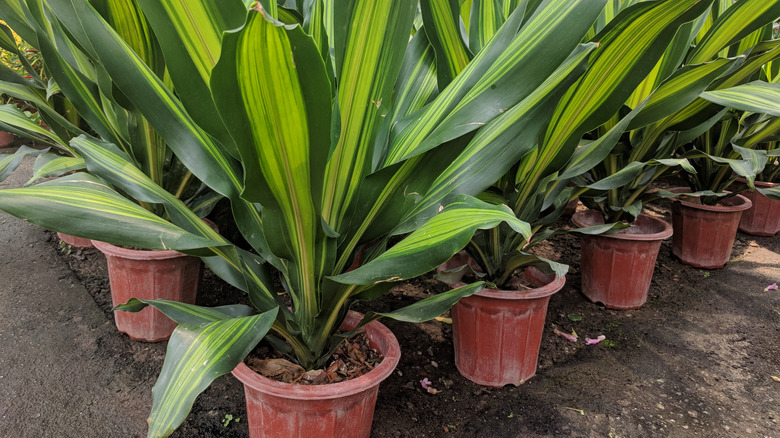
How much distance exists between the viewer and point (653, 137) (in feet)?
5.10

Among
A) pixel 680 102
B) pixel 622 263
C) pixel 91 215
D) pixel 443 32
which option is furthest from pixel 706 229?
pixel 91 215

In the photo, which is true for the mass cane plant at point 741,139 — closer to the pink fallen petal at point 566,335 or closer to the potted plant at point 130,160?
the pink fallen petal at point 566,335

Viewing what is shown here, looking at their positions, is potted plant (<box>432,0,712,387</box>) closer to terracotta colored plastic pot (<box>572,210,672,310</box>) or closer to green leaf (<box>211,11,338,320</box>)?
terracotta colored plastic pot (<box>572,210,672,310</box>)

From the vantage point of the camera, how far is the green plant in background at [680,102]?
3.78 ft

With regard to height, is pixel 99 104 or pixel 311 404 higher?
pixel 99 104

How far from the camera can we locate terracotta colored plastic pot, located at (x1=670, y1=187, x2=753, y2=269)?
2.02 meters

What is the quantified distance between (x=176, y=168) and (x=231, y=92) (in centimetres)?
105

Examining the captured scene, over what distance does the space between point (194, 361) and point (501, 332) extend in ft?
2.60

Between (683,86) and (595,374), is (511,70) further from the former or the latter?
(595,374)

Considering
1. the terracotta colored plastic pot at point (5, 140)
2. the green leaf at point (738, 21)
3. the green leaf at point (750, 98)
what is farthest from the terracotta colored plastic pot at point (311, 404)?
the terracotta colored plastic pot at point (5, 140)

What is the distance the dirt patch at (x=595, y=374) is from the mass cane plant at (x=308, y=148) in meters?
0.38

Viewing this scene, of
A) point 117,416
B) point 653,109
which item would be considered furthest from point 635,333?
point 117,416

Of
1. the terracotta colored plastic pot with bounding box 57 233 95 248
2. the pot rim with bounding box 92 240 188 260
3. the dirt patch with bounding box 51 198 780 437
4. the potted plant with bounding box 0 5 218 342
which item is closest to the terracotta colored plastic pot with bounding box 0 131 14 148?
the terracotta colored plastic pot with bounding box 57 233 95 248

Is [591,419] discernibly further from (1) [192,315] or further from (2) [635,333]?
(1) [192,315]
